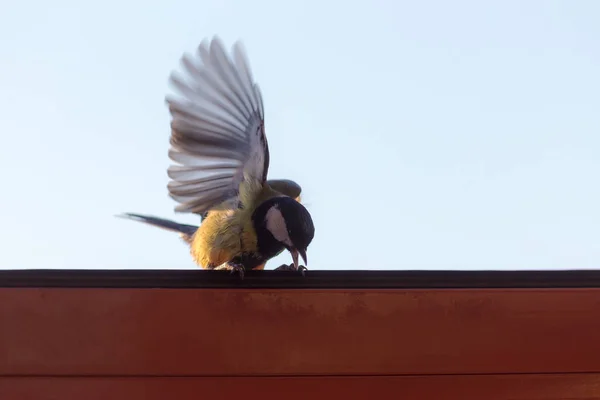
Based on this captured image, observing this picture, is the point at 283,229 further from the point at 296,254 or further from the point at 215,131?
the point at 215,131

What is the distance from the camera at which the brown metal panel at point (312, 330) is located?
887 millimetres

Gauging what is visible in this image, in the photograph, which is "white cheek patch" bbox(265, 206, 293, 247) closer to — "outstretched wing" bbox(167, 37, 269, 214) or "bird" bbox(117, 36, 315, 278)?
"bird" bbox(117, 36, 315, 278)

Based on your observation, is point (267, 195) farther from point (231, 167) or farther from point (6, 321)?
point (6, 321)

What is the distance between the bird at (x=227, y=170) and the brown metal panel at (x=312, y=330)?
75cm

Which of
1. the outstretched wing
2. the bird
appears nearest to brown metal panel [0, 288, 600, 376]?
the bird

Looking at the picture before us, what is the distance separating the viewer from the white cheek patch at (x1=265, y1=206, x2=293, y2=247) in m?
1.79

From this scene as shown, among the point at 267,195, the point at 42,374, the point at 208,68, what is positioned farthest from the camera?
the point at 267,195

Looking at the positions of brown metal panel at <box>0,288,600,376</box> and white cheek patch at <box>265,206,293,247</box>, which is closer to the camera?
brown metal panel at <box>0,288,600,376</box>

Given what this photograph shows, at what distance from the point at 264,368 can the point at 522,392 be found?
14.6 inches

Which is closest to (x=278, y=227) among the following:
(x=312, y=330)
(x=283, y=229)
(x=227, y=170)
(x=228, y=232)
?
(x=283, y=229)

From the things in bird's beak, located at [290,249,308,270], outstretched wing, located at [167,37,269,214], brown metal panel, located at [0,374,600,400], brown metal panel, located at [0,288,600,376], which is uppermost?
outstretched wing, located at [167,37,269,214]

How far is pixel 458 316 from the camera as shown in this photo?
925 millimetres

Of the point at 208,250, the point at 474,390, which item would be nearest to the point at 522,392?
the point at 474,390

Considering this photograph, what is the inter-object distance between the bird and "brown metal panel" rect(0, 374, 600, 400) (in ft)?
2.52
